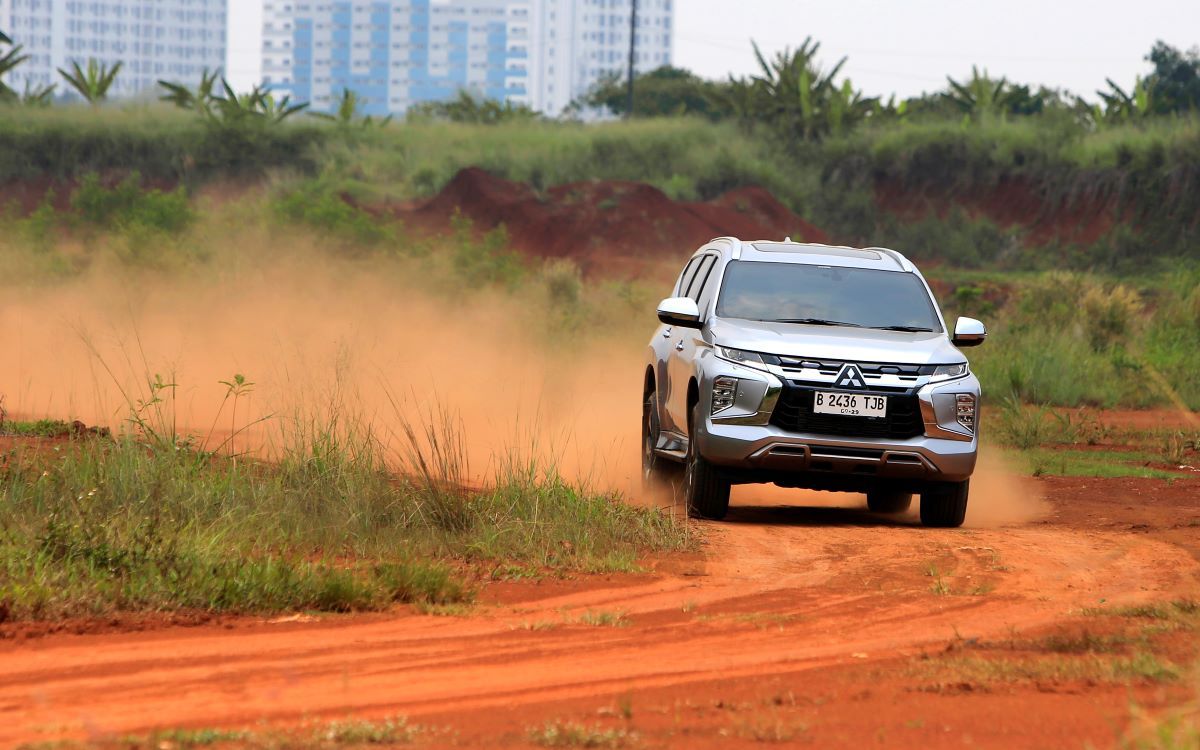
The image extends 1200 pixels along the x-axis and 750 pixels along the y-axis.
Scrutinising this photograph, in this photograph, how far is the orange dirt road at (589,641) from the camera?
221 inches

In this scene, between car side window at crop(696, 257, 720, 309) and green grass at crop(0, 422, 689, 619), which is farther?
car side window at crop(696, 257, 720, 309)

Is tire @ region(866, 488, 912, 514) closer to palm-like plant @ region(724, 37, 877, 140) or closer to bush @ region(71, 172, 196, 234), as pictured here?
bush @ region(71, 172, 196, 234)

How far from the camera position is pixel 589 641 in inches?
270

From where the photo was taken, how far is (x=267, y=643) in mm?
6691

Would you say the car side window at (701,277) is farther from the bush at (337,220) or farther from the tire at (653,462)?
the bush at (337,220)

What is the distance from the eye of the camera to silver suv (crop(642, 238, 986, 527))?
409 inches

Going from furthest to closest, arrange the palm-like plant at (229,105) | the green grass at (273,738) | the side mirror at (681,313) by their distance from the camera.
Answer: the palm-like plant at (229,105) → the side mirror at (681,313) → the green grass at (273,738)

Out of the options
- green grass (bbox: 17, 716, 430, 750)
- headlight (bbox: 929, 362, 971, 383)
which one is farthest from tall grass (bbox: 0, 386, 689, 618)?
green grass (bbox: 17, 716, 430, 750)

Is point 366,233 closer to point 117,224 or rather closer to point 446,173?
point 117,224

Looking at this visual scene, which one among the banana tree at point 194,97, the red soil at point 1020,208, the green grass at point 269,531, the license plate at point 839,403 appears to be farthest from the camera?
the banana tree at point 194,97

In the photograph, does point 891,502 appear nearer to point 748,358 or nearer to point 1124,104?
point 748,358

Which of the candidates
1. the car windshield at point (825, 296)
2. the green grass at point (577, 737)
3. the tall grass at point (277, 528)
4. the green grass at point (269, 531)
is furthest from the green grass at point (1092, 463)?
the green grass at point (577, 737)

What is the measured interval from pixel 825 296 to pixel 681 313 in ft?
3.84

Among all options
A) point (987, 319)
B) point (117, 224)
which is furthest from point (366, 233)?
point (987, 319)
